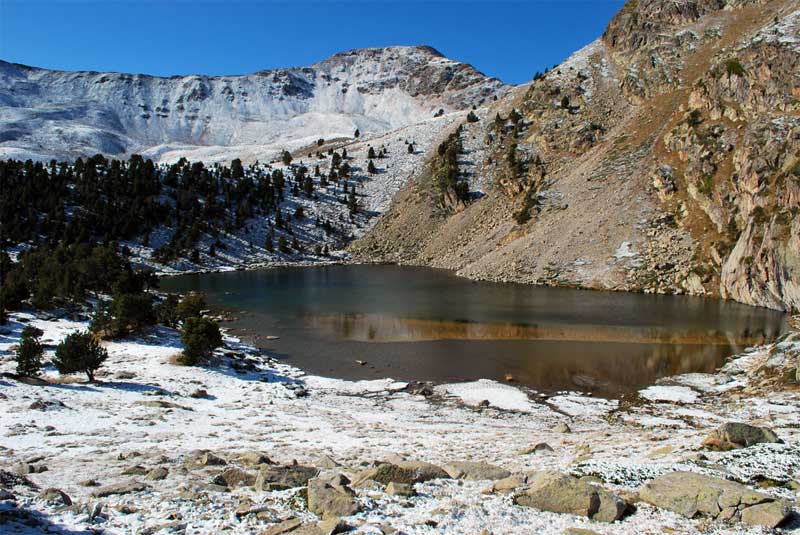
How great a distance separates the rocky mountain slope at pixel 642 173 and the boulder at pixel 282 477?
44.8 m

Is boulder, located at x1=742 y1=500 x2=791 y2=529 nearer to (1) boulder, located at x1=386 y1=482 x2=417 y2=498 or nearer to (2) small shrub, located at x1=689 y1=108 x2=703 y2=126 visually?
(1) boulder, located at x1=386 y1=482 x2=417 y2=498

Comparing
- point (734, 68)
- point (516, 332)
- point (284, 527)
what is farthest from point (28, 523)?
point (734, 68)

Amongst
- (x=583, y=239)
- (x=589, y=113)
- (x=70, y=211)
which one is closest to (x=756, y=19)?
(x=589, y=113)

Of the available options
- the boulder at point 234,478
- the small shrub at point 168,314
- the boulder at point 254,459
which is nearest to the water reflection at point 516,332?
the small shrub at point 168,314

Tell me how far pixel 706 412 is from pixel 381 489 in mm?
15453

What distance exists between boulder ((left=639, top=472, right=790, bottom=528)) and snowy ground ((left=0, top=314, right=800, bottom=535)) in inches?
10.4

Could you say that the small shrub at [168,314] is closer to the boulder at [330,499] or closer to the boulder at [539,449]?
the boulder at [539,449]

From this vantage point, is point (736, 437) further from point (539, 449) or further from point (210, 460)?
point (210, 460)

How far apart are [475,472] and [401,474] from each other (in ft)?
5.76

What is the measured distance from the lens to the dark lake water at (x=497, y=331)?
27.7 m

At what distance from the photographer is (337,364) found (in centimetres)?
2941

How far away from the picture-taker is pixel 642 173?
222 feet

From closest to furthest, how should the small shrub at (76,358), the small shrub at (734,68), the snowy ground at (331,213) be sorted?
the small shrub at (76,358) < the small shrub at (734,68) < the snowy ground at (331,213)

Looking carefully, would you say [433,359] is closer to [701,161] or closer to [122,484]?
[122,484]
